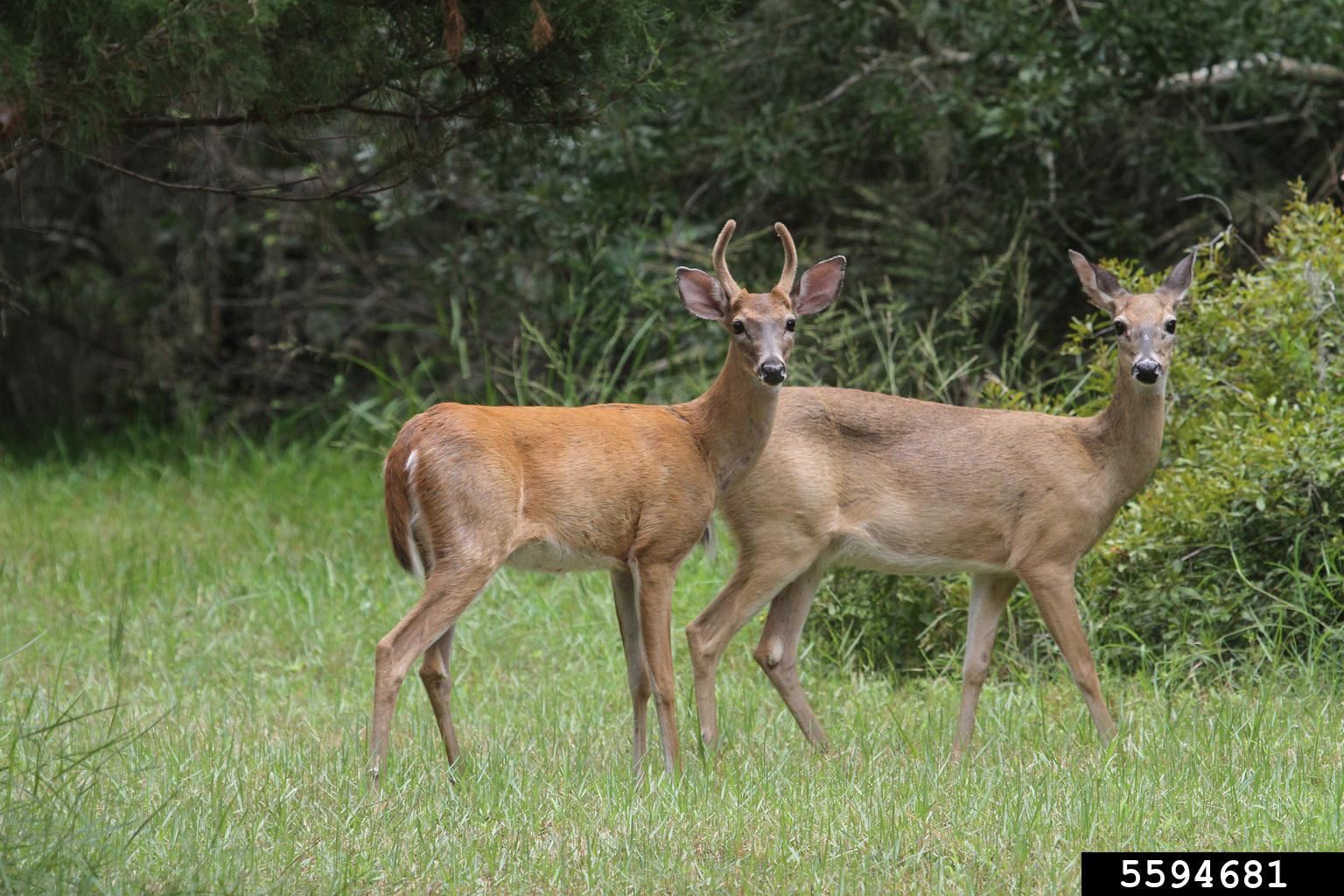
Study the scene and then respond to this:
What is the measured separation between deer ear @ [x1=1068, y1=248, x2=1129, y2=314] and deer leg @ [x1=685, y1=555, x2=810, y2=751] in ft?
4.28

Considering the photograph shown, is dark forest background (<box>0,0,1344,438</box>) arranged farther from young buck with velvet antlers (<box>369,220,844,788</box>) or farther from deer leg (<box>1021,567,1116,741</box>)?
deer leg (<box>1021,567,1116,741</box>)

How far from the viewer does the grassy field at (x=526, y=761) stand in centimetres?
377

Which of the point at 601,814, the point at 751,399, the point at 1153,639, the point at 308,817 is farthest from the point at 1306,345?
the point at 308,817

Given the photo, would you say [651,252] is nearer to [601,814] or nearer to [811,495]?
[811,495]

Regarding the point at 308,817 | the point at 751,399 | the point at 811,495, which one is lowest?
the point at 308,817

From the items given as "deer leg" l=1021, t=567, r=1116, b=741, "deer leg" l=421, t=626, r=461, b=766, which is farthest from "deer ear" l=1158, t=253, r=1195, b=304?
"deer leg" l=421, t=626, r=461, b=766

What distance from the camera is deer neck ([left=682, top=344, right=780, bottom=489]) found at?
5.20m

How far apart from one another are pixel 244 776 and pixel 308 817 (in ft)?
2.01

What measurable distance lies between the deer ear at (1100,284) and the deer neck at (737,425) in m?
1.09

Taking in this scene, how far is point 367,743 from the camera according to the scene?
4.99m

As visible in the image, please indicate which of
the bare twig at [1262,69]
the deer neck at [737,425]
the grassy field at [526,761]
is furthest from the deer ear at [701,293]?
the bare twig at [1262,69]

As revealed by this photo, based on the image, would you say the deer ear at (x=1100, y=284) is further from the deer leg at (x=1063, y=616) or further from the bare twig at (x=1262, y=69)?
the bare twig at (x=1262, y=69)

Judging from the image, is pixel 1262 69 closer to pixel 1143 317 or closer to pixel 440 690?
pixel 1143 317

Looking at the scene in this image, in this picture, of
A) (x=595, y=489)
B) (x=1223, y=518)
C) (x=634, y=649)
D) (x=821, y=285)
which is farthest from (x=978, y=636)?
(x=595, y=489)
